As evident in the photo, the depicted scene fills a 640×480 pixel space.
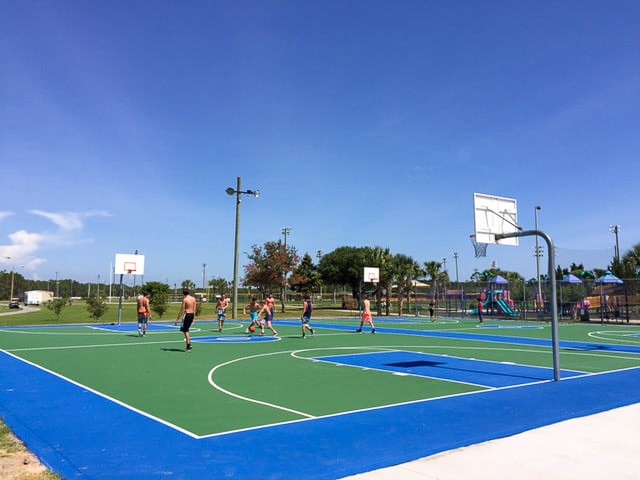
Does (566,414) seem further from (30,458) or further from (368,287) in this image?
(368,287)

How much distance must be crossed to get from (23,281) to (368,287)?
100m

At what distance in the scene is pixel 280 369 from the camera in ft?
41.6

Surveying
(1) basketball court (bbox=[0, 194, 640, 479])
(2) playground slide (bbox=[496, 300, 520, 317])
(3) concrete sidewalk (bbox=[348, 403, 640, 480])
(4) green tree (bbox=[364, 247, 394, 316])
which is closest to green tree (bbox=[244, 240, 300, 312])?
(4) green tree (bbox=[364, 247, 394, 316])

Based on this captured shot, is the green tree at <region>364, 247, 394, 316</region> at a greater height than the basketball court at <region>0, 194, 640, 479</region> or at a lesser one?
greater

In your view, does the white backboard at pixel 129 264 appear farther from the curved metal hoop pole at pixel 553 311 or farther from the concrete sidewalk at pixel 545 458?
the concrete sidewalk at pixel 545 458

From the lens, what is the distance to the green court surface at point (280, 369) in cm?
847

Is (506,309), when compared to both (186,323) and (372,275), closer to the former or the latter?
(372,275)

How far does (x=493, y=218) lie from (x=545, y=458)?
27.5 ft

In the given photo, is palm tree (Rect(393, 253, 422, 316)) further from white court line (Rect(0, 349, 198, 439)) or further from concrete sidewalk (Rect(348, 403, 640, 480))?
concrete sidewalk (Rect(348, 403, 640, 480))

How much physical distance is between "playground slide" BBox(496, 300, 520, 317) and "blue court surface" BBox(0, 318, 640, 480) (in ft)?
107

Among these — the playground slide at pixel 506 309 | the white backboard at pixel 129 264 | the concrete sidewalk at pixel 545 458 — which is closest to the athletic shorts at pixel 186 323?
the concrete sidewalk at pixel 545 458

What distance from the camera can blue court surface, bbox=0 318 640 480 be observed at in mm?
5617

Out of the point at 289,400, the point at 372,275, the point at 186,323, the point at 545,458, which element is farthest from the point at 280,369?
the point at 372,275

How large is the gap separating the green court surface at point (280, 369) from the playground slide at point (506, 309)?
20703mm
